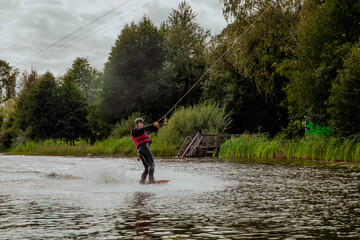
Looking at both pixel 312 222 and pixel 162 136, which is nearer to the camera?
pixel 312 222

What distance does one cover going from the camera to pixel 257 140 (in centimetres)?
2912

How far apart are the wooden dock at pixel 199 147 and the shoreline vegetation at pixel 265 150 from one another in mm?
965

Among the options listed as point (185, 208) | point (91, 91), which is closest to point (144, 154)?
point (185, 208)

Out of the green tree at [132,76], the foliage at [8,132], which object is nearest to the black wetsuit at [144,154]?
the green tree at [132,76]

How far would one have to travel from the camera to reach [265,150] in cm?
2708

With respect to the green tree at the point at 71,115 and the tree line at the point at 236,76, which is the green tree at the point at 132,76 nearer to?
the tree line at the point at 236,76

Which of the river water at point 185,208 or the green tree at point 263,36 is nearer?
the river water at point 185,208

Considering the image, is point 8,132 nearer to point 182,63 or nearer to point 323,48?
point 182,63

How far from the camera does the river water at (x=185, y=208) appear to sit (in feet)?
19.8

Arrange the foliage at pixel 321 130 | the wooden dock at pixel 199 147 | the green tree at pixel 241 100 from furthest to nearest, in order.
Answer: the green tree at pixel 241 100 < the wooden dock at pixel 199 147 < the foliage at pixel 321 130

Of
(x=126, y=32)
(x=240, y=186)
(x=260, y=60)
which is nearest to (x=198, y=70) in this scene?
(x=126, y=32)

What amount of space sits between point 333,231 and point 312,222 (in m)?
0.67

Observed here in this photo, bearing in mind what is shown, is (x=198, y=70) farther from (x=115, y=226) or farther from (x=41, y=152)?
(x=115, y=226)

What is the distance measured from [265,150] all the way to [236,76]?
A: 16.4m
